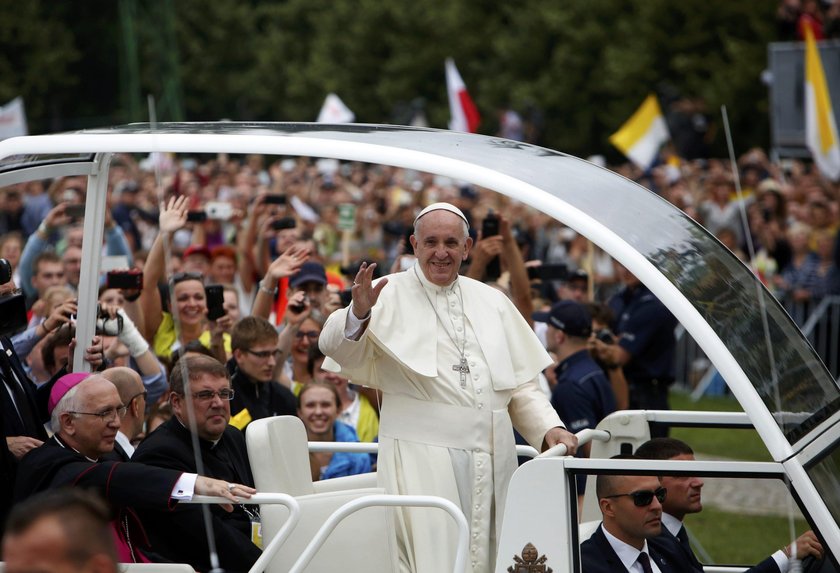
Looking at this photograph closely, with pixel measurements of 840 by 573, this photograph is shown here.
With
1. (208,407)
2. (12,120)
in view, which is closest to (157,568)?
(208,407)

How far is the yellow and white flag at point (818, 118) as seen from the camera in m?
16.0

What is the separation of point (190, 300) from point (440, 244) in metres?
3.52

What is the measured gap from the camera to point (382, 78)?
42.7 metres

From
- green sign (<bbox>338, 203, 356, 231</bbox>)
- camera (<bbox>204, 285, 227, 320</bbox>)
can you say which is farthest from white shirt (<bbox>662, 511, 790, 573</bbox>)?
green sign (<bbox>338, 203, 356, 231</bbox>)

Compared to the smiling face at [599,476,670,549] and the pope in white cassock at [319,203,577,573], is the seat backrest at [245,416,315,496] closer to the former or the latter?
the pope in white cassock at [319,203,577,573]

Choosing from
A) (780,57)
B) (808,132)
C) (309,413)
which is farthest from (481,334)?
(780,57)

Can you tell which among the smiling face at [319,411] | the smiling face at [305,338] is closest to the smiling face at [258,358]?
the smiling face at [319,411]

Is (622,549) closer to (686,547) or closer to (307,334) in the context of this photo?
(686,547)

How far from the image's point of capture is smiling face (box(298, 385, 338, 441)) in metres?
7.81

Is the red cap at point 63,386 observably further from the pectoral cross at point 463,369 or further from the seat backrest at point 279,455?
the pectoral cross at point 463,369

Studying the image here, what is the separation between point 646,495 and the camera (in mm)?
4957

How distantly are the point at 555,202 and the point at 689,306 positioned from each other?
1.93 ft

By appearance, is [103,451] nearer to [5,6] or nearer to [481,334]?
[481,334]

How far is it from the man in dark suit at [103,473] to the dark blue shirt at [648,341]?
5.73 m
